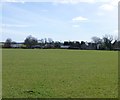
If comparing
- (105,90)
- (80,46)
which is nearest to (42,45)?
(80,46)

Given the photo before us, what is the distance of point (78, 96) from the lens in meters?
10.8

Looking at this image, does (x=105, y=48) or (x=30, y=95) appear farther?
(x=105, y=48)

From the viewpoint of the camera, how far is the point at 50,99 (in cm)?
1003

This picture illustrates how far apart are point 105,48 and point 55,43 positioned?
27193mm

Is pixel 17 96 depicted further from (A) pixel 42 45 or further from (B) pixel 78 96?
(A) pixel 42 45

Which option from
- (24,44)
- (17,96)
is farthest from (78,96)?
(24,44)

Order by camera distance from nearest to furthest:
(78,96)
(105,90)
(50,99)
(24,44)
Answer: (50,99), (78,96), (105,90), (24,44)

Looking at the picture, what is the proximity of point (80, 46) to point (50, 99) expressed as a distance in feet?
462

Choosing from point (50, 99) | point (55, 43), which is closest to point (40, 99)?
point (50, 99)

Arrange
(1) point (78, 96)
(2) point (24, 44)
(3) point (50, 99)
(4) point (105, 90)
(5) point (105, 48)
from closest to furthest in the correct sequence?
1. (3) point (50, 99)
2. (1) point (78, 96)
3. (4) point (105, 90)
4. (5) point (105, 48)
5. (2) point (24, 44)

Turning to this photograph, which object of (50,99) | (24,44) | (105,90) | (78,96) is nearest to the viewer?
(50,99)

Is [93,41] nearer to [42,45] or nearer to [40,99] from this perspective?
[42,45]

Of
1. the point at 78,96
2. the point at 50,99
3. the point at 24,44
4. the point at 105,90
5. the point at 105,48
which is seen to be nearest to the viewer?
the point at 50,99

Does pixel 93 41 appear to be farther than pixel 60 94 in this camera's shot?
Yes
